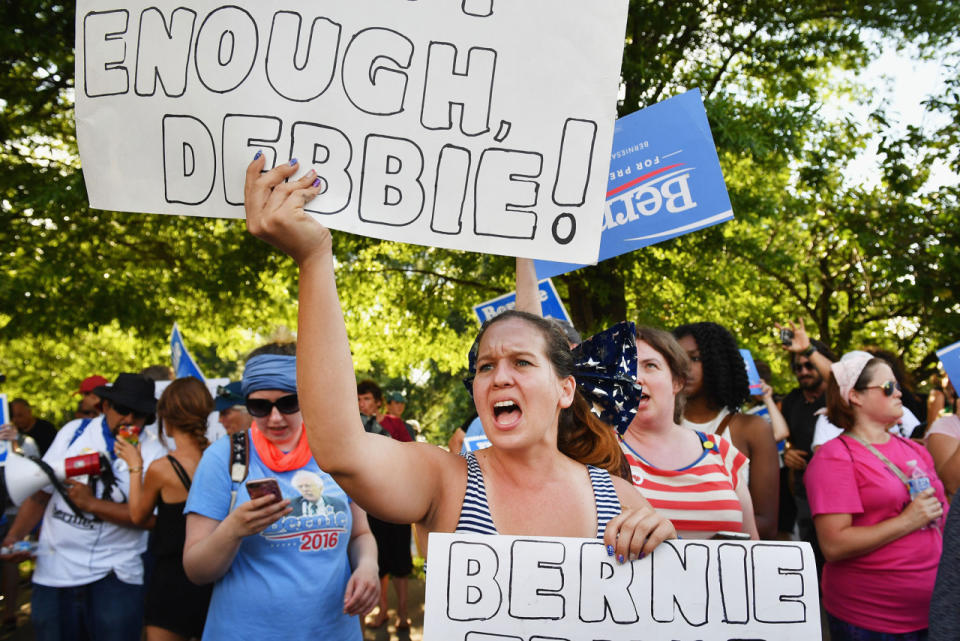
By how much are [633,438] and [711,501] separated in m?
0.43

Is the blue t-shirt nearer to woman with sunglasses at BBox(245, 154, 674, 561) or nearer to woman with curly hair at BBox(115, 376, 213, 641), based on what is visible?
woman with curly hair at BBox(115, 376, 213, 641)

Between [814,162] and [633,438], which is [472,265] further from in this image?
[633,438]

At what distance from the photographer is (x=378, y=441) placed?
189 centimetres

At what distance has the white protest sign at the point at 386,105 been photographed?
207 centimetres

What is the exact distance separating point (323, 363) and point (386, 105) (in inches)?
28.8

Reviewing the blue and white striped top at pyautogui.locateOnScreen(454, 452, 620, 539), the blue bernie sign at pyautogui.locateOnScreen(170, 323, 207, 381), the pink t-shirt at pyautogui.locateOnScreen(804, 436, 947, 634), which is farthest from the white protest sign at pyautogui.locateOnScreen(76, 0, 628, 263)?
the blue bernie sign at pyautogui.locateOnScreen(170, 323, 207, 381)

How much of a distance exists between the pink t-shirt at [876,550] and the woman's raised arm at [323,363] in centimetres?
234

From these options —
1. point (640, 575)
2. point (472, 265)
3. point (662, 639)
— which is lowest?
point (662, 639)

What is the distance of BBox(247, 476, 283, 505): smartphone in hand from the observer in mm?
2779

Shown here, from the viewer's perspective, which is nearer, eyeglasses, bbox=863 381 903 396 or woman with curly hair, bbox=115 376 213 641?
woman with curly hair, bbox=115 376 213 641

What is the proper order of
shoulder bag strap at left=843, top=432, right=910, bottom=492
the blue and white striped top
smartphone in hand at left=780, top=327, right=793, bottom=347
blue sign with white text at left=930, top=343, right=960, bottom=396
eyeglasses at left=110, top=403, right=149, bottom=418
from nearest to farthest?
1. the blue and white striped top
2. shoulder bag strap at left=843, top=432, right=910, bottom=492
3. blue sign with white text at left=930, top=343, right=960, bottom=396
4. eyeglasses at left=110, top=403, right=149, bottom=418
5. smartphone in hand at left=780, top=327, right=793, bottom=347

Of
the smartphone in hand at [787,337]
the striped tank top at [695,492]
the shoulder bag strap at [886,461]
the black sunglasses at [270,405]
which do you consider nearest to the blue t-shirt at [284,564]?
the black sunglasses at [270,405]

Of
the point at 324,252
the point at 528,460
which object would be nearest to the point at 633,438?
the point at 528,460

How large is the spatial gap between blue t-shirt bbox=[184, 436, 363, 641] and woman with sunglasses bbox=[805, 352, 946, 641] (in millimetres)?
2078
